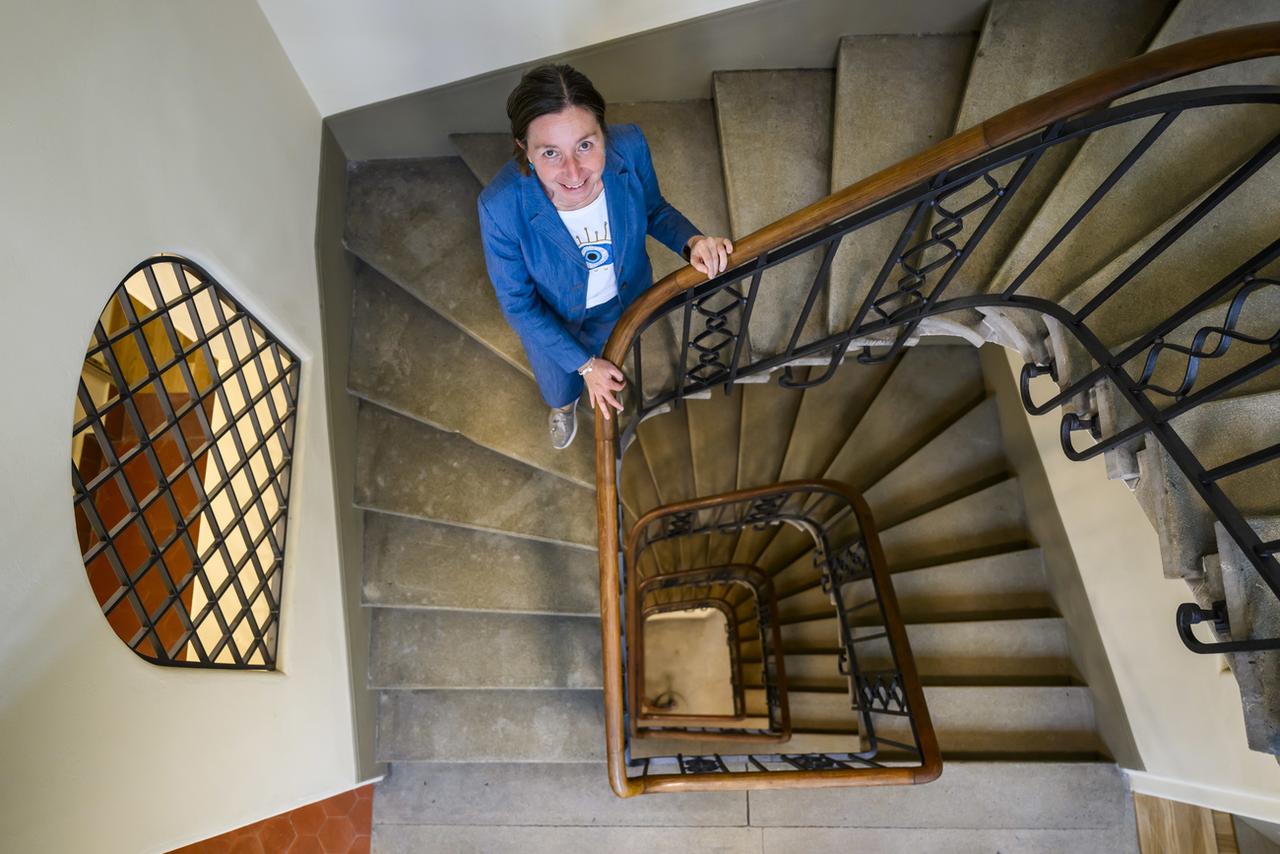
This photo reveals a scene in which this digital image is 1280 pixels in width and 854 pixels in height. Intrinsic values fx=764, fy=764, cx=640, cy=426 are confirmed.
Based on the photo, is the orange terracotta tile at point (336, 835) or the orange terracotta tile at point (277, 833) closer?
the orange terracotta tile at point (277, 833)

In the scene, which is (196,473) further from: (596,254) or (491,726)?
(491,726)

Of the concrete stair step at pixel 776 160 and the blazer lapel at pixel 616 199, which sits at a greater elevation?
the concrete stair step at pixel 776 160

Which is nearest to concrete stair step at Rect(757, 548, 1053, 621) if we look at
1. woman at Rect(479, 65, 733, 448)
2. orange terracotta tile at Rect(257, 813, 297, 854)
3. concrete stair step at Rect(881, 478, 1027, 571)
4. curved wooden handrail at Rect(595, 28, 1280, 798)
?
concrete stair step at Rect(881, 478, 1027, 571)

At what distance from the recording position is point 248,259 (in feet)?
8.80

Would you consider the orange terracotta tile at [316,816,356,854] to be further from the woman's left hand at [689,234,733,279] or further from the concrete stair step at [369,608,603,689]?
the woman's left hand at [689,234,733,279]

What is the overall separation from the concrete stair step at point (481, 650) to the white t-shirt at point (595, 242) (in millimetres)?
1780

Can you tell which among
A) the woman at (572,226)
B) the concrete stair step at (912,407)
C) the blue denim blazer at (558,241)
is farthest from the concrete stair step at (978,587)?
the blue denim blazer at (558,241)

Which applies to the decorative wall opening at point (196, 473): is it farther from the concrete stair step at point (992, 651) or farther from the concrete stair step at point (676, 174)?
the concrete stair step at point (992, 651)

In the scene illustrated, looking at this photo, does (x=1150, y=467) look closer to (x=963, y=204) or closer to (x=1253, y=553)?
(x=1253, y=553)

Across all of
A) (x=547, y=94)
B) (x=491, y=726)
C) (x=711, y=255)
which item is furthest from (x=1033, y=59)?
(x=491, y=726)

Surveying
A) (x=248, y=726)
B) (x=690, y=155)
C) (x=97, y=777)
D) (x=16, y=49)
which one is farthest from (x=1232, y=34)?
(x=248, y=726)

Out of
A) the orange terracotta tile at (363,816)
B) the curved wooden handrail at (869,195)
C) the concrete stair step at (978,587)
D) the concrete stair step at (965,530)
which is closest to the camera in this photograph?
the curved wooden handrail at (869,195)

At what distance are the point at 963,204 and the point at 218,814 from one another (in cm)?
314

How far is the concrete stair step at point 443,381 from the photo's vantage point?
3.40 metres
